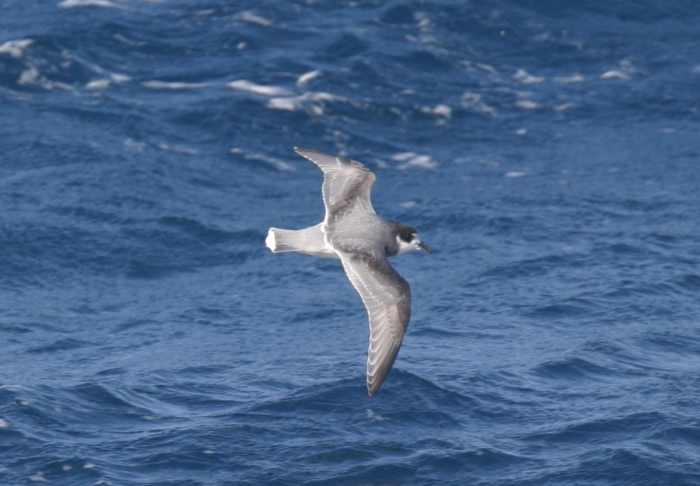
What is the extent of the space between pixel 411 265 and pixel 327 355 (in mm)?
3696

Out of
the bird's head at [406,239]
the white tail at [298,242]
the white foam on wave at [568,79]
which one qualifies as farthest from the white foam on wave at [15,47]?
the bird's head at [406,239]

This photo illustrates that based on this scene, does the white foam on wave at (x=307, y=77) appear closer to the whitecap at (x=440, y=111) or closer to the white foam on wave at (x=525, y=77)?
the whitecap at (x=440, y=111)

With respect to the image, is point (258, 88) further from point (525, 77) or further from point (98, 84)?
point (525, 77)

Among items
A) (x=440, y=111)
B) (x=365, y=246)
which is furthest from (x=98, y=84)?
(x=365, y=246)

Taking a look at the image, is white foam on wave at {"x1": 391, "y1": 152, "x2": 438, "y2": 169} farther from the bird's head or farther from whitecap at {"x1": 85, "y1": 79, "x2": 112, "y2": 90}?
the bird's head

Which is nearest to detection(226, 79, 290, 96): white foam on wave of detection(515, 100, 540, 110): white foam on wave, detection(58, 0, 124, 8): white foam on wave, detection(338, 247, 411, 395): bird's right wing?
detection(58, 0, 124, 8): white foam on wave

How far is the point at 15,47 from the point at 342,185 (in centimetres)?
1250

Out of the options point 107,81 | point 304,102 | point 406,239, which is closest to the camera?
point 406,239

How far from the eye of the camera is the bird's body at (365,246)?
13320 millimetres

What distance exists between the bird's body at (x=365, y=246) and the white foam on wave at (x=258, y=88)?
870cm

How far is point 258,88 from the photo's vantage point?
24547 millimetres

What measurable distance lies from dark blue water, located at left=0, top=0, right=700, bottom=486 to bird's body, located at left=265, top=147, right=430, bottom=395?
2.49 meters

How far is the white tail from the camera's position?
14.3 metres

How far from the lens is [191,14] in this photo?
89.1ft
